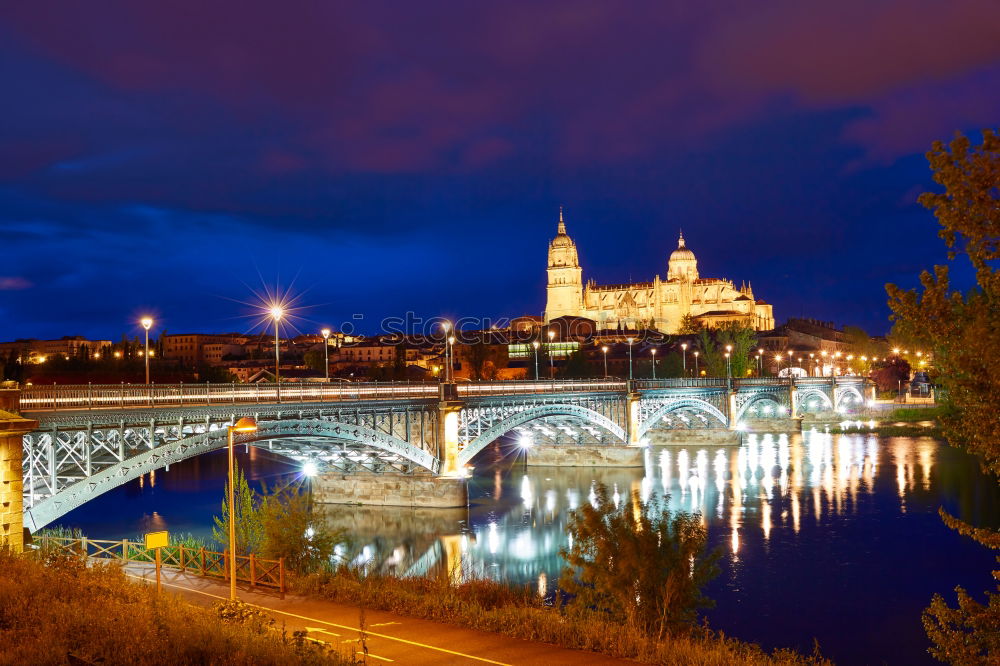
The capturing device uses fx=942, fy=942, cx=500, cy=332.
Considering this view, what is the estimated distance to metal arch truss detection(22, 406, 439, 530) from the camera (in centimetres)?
2353

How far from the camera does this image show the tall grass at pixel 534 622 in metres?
14.8

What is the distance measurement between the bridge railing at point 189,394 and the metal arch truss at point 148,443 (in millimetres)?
557

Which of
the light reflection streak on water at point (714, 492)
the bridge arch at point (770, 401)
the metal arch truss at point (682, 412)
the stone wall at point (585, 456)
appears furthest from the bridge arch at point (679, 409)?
the bridge arch at point (770, 401)

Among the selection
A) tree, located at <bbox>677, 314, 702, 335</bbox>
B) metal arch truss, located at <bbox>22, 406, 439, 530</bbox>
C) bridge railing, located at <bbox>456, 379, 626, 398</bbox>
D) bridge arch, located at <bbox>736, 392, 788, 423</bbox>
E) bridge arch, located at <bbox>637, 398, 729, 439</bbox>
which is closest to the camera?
metal arch truss, located at <bbox>22, 406, 439, 530</bbox>

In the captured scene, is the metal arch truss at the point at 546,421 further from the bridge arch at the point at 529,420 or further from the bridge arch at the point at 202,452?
the bridge arch at the point at 202,452

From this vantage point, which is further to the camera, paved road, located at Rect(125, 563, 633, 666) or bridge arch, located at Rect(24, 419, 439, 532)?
bridge arch, located at Rect(24, 419, 439, 532)

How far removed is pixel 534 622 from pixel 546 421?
42190 mm

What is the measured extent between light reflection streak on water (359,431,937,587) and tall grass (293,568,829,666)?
7.11 m

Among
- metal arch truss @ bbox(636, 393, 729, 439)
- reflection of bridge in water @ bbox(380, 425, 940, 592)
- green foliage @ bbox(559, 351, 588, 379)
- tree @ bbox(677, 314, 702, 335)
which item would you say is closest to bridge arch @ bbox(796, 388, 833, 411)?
reflection of bridge in water @ bbox(380, 425, 940, 592)

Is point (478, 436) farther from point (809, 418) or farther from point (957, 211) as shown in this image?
point (809, 418)

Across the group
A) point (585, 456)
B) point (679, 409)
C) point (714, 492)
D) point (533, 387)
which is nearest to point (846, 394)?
point (679, 409)

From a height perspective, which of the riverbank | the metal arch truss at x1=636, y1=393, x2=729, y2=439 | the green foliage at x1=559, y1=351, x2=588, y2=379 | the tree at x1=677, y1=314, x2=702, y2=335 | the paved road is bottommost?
the riverbank

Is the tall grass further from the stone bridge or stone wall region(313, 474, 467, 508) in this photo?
stone wall region(313, 474, 467, 508)

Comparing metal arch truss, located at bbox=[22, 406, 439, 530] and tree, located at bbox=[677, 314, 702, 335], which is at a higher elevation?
tree, located at bbox=[677, 314, 702, 335]
